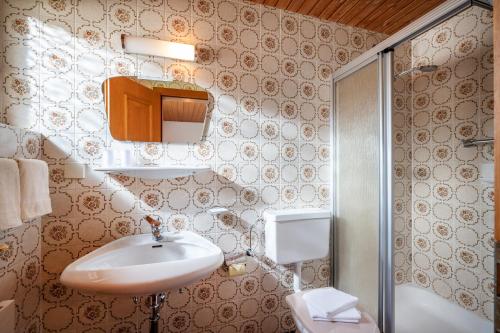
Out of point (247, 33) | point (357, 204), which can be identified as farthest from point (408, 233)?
point (247, 33)

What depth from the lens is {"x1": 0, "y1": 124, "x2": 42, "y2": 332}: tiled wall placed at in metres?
0.94

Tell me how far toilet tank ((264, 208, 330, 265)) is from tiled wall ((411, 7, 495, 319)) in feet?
2.87

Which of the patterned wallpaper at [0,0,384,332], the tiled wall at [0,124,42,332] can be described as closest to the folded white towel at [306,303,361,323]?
the patterned wallpaper at [0,0,384,332]

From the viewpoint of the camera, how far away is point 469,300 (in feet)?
4.99

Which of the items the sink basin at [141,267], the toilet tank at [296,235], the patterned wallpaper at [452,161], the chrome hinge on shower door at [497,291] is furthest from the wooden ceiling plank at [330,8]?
the sink basin at [141,267]

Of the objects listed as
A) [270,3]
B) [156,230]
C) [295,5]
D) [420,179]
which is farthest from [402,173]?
[156,230]

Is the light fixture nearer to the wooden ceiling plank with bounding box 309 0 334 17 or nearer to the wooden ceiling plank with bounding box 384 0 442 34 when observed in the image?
the wooden ceiling plank with bounding box 309 0 334 17

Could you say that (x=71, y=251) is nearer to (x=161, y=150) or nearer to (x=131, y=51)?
(x=161, y=150)

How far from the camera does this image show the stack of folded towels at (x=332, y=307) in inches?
42.1

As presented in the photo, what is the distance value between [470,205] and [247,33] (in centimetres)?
177

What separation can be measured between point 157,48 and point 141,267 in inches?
41.8

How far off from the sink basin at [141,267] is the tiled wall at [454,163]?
5.25ft

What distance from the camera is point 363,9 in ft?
A: 5.08

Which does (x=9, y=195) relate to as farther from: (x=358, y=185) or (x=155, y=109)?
(x=358, y=185)
